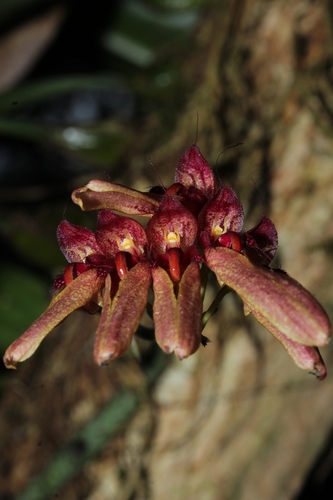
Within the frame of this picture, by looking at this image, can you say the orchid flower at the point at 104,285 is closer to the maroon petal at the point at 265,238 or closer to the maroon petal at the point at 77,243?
the maroon petal at the point at 77,243

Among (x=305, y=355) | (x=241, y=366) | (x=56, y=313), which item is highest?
(x=56, y=313)

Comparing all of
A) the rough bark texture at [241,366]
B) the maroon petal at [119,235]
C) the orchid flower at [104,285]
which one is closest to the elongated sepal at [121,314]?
the orchid flower at [104,285]

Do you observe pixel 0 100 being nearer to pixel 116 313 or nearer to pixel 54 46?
pixel 54 46

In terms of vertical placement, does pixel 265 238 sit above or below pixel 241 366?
above

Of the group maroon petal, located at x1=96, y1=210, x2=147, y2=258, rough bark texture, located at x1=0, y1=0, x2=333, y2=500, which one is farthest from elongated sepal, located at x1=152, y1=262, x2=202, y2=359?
rough bark texture, located at x1=0, y1=0, x2=333, y2=500

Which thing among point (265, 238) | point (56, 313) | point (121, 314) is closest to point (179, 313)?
point (121, 314)

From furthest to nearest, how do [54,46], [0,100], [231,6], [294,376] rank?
[54,46] → [0,100] → [231,6] → [294,376]

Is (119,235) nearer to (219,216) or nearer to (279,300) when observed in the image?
(219,216)

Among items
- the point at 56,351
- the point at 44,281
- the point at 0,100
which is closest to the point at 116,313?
the point at 56,351
